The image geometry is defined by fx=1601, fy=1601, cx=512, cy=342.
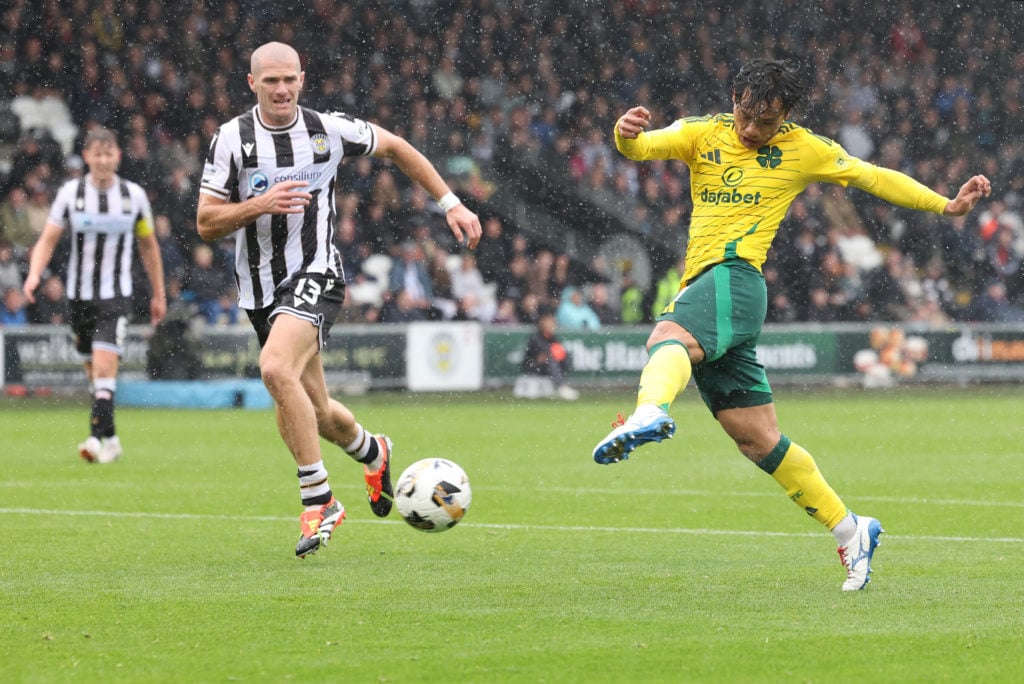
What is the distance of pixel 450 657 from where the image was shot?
468 centimetres

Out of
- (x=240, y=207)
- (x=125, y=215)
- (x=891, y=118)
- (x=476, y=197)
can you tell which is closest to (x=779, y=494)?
(x=240, y=207)

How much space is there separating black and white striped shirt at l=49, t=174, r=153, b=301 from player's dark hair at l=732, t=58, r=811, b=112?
21.3 feet

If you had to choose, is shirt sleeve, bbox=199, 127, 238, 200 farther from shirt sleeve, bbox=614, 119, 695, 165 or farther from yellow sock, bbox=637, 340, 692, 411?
yellow sock, bbox=637, 340, 692, 411

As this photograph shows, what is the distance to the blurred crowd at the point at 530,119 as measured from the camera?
2159cm

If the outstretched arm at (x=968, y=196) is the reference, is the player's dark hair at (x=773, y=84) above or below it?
above

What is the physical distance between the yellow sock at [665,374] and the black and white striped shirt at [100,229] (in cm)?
663

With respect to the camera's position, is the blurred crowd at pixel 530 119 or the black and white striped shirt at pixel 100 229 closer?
the black and white striped shirt at pixel 100 229

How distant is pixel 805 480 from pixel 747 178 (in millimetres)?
1216

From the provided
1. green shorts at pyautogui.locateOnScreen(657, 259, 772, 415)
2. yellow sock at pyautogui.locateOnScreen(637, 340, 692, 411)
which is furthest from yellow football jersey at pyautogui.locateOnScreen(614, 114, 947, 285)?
yellow sock at pyautogui.locateOnScreen(637, 340, 692, 411)

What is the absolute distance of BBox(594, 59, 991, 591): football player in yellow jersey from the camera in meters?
6.11

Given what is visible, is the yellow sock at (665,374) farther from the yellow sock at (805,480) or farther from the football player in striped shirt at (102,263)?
the football player in striped shirt at (102,263)

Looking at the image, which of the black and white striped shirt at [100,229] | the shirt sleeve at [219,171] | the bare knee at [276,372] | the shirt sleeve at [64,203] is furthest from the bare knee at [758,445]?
the shirt sleeve at [64,203]

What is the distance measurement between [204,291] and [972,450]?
10639 millimetres

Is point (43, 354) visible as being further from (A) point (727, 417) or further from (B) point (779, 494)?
(A) point (727, 417)
